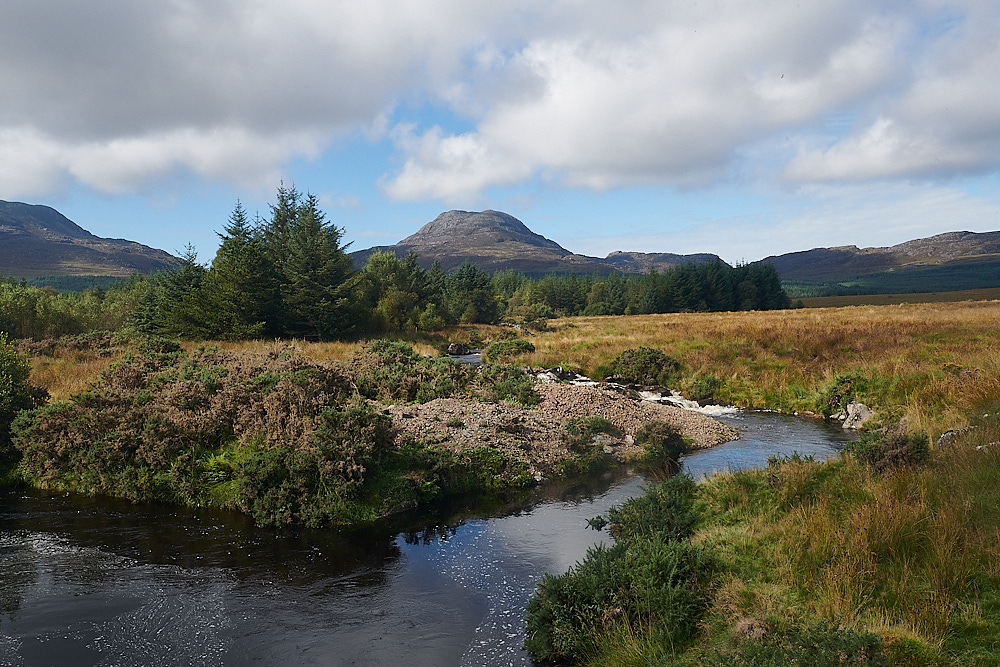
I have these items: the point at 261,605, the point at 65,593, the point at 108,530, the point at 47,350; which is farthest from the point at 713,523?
the point at 47,350

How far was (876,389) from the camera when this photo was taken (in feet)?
64.7

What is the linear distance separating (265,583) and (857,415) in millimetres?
19009

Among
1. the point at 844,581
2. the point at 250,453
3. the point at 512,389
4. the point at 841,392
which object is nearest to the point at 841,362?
the point at 841,392

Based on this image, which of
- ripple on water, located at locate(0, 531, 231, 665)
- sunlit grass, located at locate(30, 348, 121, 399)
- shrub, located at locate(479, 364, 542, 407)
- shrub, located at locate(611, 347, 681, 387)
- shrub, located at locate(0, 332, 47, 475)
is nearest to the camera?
ripple on water, located at locate(0, 531, 231, 665)

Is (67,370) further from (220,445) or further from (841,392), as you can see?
(841,392)

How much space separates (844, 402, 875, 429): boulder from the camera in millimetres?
18641

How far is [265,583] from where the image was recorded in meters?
8.56

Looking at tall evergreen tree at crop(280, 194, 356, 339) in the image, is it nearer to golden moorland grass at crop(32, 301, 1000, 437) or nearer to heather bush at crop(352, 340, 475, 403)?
golden moorland grass at crop(32, 301, 1000, 437)

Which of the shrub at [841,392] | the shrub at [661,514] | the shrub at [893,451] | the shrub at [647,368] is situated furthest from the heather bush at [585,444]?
the shrub at [647,368]

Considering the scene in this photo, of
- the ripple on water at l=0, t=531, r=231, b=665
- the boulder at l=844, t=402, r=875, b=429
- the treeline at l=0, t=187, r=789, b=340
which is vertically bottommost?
the boulder at l=844, t=402, r=875, b=429

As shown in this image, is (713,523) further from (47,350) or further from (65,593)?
(47,350)

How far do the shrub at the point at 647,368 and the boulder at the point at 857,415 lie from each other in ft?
25.0

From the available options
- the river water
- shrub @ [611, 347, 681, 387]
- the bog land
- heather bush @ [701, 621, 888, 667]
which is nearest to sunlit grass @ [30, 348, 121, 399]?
the bog land

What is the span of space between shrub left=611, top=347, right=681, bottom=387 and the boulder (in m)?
7.61
